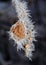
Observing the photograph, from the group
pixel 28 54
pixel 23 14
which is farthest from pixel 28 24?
pixel 28 54

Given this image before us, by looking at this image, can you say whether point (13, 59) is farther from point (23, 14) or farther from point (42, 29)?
point (23, 14)

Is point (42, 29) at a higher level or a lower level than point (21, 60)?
higher

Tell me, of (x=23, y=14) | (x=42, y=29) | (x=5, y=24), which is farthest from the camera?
(x=42, y=29)

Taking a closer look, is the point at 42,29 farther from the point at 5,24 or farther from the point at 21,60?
the point at 5,24

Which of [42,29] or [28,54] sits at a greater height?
[42,29]

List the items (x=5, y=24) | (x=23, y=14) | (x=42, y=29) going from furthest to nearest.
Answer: (x=42, y=29) → (x=5, y=24) → (x=23, y=14)

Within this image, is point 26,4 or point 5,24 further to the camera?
point 5,24

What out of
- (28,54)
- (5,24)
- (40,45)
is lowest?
(28,54)

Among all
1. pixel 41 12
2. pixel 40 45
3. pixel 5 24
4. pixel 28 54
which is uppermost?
pixel 41 12

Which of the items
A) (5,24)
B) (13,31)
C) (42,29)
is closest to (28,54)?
(13,31)
